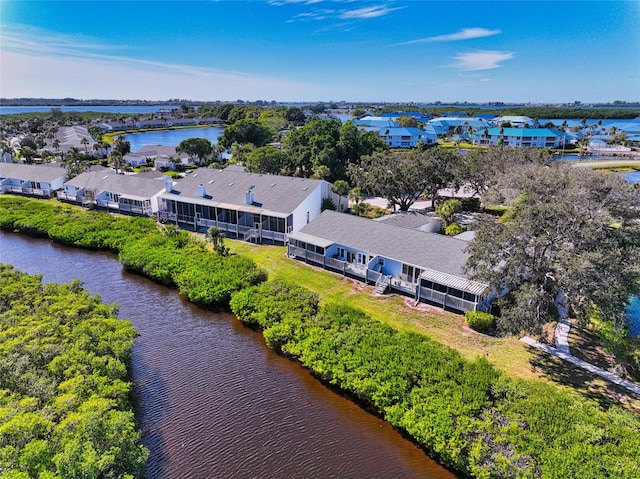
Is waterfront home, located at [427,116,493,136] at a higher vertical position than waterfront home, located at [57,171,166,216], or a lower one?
higher

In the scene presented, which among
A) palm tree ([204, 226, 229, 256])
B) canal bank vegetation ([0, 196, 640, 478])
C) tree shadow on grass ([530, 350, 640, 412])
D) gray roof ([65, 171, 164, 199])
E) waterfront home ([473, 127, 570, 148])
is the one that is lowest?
tree shadow on grass ([530, 350, 640, 412])

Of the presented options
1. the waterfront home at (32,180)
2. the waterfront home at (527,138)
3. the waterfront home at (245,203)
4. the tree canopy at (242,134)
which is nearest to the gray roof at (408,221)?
the waterfront home at (245,203)

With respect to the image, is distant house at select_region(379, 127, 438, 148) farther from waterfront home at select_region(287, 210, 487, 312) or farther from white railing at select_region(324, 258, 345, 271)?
white railing at select_region(324, 258, 345, 271)

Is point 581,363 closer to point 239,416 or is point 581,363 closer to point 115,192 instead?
point 239,416

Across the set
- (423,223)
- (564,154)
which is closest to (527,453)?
(423,223)


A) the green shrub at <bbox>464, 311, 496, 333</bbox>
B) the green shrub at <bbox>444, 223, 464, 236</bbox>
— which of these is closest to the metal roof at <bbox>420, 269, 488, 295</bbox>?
the green shrub at <bbox>464, 311, 496, 333</bbox>

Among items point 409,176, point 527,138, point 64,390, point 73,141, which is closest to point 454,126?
point 527,138

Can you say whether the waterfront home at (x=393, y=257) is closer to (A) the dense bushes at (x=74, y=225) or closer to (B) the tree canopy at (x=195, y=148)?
(A) the dense bushes at (x=74, y=225)
